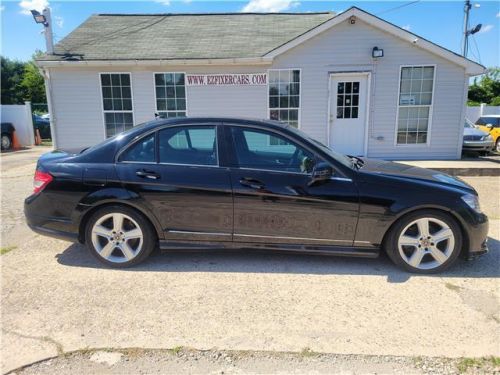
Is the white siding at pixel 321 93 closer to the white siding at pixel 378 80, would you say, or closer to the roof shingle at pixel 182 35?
the white siding at pixel 378 80

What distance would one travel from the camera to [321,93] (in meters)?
10.0

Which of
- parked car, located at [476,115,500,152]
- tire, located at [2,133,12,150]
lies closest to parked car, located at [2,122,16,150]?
tire, located at [2,133,12,150]

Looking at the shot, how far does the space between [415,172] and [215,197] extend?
225 cm

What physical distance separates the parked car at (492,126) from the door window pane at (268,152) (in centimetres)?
1368

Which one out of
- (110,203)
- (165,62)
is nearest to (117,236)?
(110,203)

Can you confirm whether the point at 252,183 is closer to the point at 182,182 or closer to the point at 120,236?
the point at 182,182

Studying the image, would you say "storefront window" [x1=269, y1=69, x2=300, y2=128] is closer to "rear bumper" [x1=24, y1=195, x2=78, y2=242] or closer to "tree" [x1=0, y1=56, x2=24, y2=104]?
"rear bumper" [x1=24, y1=195, x2=78, y2=242]

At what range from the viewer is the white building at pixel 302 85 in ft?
32.0

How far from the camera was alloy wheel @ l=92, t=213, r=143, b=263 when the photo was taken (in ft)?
12.6

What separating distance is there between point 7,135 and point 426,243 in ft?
62.7

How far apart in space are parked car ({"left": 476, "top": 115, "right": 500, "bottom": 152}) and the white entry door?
732 cm

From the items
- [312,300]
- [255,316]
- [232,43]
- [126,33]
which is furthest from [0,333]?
[126,33]

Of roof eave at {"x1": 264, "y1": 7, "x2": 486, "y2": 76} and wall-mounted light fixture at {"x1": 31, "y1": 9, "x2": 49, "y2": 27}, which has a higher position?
wall-mounted light fixture at {"x1": 31, "y1": 9, "x2": 49, "y2": 27}

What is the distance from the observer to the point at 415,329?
2.80 m
